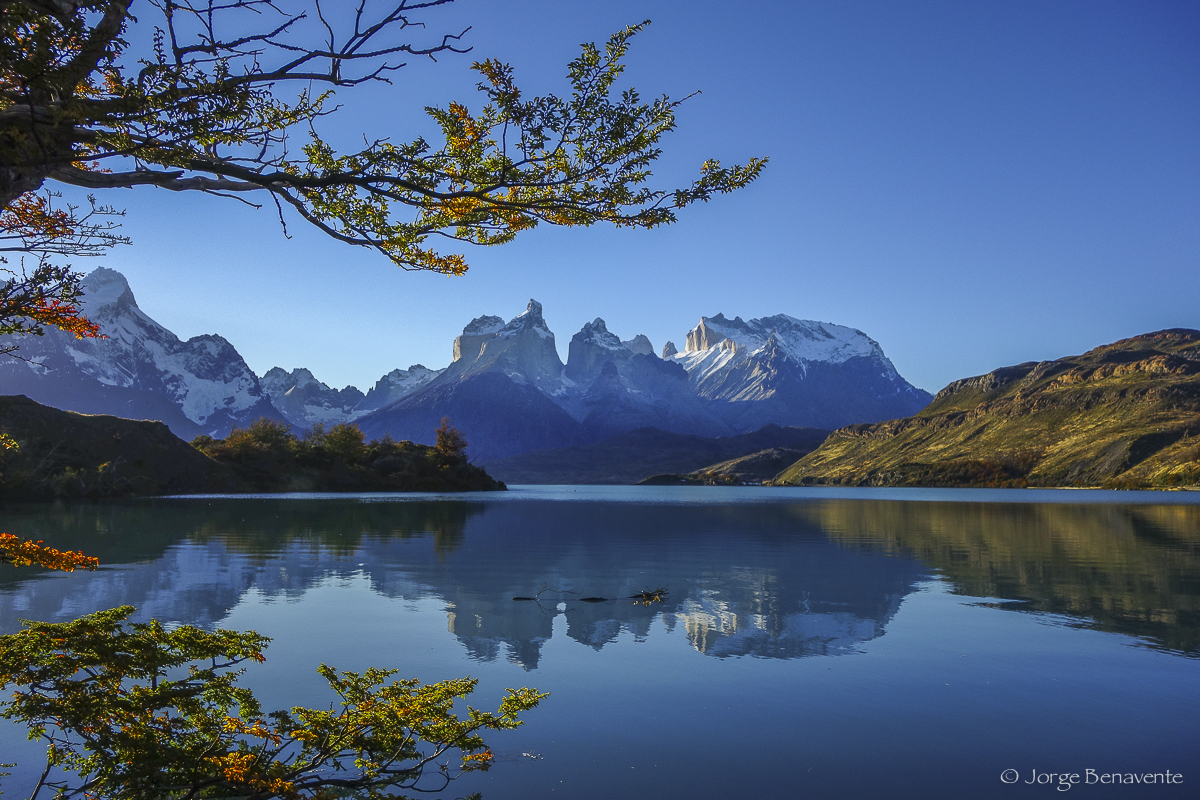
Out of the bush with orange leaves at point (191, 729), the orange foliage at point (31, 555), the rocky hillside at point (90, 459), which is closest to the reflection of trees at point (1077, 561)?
the bush with orange leaves at point (191, 729)

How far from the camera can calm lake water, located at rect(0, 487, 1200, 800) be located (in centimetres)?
1073

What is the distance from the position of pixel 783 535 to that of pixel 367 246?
4487cm

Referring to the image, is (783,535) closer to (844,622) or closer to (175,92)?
(844,622)

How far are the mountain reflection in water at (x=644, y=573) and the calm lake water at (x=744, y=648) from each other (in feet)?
0.67

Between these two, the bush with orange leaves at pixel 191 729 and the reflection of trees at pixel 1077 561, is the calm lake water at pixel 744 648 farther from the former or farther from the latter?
the bush with orange leaves at pixel 191 729

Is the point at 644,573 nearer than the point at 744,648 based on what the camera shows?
No

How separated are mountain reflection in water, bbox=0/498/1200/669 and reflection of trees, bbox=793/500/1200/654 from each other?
14 centimetres

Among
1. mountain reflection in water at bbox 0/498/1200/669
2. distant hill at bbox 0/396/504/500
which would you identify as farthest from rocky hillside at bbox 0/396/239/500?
mountain reflection in water at bbox 0/498/1200/669

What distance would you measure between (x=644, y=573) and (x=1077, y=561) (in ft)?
73.6

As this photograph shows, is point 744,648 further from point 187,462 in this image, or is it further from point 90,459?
point 187,462

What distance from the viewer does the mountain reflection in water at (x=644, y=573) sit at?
20.1 meters

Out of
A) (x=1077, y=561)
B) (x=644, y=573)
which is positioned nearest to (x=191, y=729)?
(x=644, y=573)

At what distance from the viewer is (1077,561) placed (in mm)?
34469

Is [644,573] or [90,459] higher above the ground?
[90,459]
